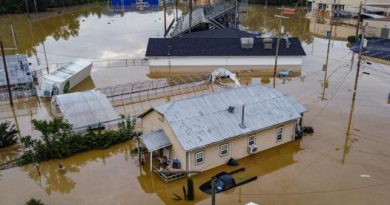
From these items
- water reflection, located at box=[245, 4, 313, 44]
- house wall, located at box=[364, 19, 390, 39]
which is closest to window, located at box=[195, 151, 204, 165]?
water reflection, located at box=[245, 4, 313, 44]

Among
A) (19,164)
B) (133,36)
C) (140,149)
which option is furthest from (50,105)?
(133,36)

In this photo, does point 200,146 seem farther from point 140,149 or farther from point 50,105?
point 50,105

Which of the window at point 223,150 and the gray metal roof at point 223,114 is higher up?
the gray metal roof at point 223,114

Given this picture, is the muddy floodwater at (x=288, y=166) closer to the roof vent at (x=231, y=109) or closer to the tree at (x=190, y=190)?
the tree at (x=190, y=190)

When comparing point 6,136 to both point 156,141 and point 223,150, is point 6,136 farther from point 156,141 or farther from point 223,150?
point 223,150

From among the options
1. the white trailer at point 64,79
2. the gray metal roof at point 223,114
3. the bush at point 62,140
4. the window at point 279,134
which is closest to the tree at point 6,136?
the bush at point 62,140

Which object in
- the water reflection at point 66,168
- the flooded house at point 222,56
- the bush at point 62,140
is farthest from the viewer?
the flooded house at point 222,56
